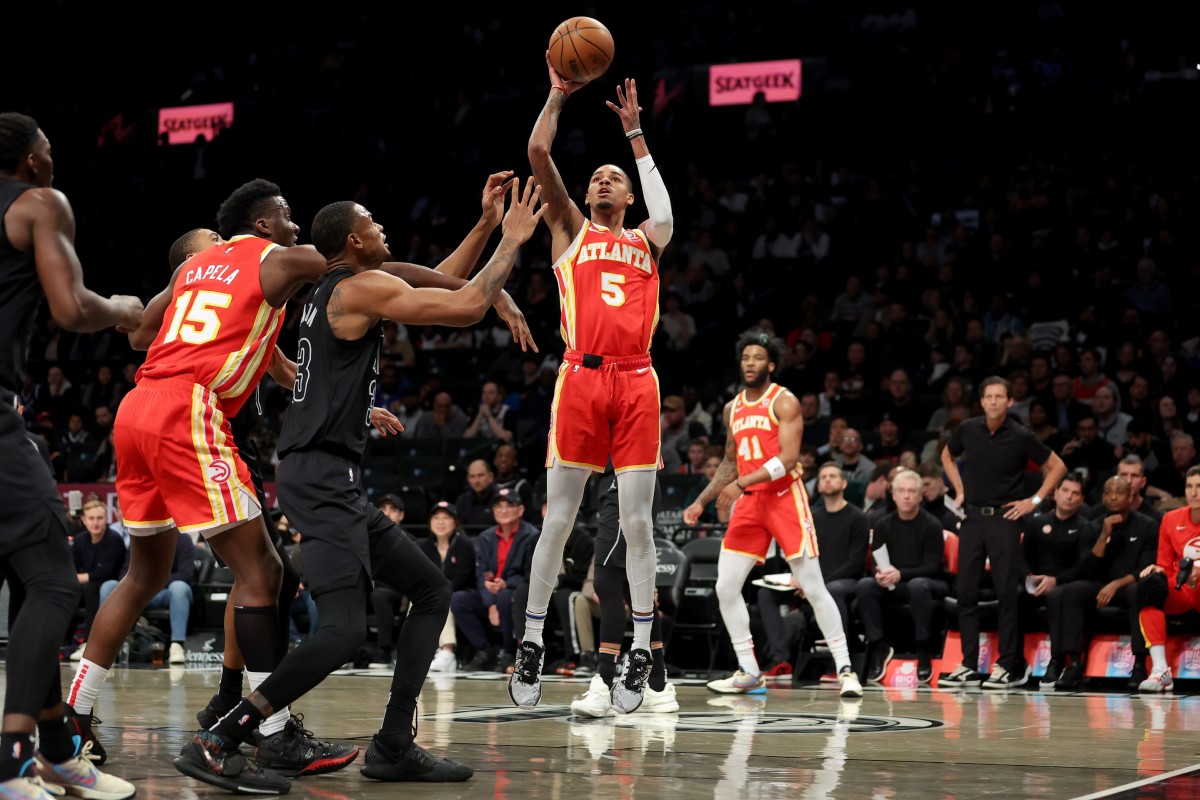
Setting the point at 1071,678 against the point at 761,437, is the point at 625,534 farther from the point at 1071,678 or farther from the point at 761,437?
the point at 1071,678

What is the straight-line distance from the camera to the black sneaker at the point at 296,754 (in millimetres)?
5141

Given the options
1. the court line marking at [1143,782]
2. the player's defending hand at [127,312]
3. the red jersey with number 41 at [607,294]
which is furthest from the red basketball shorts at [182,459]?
the court line marking at [1143,782]

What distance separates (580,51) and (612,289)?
1.14 metres

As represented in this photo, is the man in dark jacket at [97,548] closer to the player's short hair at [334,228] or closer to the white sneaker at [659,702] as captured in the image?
the white sneaker at [659,702]

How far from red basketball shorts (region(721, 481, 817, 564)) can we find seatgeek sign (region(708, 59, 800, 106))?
478 inches

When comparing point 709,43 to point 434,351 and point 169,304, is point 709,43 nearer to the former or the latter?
point 434,351

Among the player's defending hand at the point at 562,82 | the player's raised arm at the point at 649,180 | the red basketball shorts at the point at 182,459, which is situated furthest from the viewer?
the player's raised arm at the point at 649,180

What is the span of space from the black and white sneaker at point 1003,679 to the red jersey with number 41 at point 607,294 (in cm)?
459

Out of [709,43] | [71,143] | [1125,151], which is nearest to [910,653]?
[1125,151]

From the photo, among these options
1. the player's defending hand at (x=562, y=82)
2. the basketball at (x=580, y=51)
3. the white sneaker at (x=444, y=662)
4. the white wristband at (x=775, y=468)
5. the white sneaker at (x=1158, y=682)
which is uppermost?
the basketball at (x=580, y=51)

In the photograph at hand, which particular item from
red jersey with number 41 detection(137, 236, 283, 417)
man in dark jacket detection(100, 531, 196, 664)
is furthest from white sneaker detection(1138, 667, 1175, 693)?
man in dark jacket detection(100, 531, 196, 664)

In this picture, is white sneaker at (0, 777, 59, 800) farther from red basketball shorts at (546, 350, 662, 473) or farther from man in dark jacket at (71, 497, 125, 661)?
man in dark jacket at (71, 497, 125, 661)

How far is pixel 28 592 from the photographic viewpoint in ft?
13.7

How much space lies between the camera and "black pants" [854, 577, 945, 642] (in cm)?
1072
